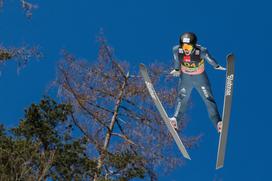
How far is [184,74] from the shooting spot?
364 inches

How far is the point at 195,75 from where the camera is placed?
30.1 ft

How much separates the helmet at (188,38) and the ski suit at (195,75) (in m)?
0.13

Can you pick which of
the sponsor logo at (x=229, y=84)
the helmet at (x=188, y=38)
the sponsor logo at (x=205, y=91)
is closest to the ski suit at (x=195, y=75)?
the sponsor logo at (x=205, y=91)

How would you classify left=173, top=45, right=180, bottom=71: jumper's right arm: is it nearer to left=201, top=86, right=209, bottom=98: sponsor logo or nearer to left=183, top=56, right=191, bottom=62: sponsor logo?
left=183, top=56, right=191, bottom=62: sponsor logo

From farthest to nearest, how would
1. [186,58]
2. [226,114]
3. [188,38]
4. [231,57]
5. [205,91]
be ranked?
1. [226,114]
2. [231,57]
3. [205,91]
4. [186,58]
5. [188,38]

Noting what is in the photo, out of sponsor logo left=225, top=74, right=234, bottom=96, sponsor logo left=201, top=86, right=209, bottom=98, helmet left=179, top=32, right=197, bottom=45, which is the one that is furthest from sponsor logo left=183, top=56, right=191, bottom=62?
sponsor logo left=225, top=74, right=234, bottom=96

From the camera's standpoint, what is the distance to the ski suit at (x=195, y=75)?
894 cm

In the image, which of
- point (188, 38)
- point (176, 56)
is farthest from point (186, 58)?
point (188, 38)

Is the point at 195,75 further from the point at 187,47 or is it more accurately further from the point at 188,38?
the point at 188,38

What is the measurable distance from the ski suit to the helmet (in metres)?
0.13

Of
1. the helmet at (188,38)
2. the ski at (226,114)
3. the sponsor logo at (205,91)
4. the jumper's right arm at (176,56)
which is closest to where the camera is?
the helmet at (188,38)

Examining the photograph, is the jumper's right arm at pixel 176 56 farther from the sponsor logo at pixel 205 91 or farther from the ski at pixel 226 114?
the ski at pixel 226 114

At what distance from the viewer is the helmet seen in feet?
28.5

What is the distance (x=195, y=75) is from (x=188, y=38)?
0.71 metres
